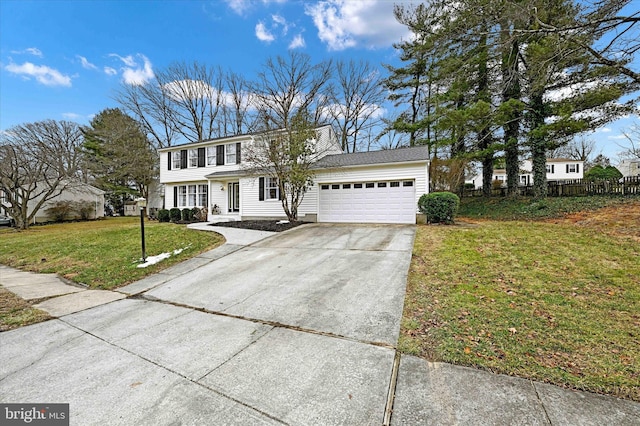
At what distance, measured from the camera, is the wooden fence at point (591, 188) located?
12945mm

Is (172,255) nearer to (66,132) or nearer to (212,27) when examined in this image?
(212,27)

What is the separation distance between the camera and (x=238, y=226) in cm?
1277

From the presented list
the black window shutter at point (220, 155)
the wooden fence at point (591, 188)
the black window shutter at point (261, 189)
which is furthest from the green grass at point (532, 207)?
the black window shutter at point (220, 155)

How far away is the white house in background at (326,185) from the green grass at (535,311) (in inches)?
224

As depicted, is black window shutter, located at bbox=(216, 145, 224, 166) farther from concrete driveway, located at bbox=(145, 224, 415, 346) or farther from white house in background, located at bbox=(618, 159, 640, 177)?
white house in background, located at bbox=(618, 159, 640, 177)

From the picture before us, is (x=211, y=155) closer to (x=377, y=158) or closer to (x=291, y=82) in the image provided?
(x=291, y=82)

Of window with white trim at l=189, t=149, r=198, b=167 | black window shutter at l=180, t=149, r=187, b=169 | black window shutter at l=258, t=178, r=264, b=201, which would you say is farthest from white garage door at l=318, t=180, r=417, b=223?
black window shutter at l=180, t=149, r=187, b=169

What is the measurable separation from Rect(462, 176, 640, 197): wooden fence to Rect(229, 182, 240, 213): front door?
675 inches

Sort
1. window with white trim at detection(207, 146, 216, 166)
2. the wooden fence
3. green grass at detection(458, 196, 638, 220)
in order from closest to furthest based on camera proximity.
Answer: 1. green grass at detection(458, 196, 638, 220)
2. the wooden fence
3. window with white trim at detection(207, 146, 216, 166)

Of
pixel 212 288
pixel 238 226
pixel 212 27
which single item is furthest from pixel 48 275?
pixel 212 27

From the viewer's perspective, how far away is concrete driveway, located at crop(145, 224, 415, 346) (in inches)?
151

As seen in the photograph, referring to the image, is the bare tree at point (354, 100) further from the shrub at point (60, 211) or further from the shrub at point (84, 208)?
the shrub at point (60, 211)

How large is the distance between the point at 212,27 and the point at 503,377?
64.3ft

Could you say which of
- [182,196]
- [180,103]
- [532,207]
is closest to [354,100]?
[182,196]
